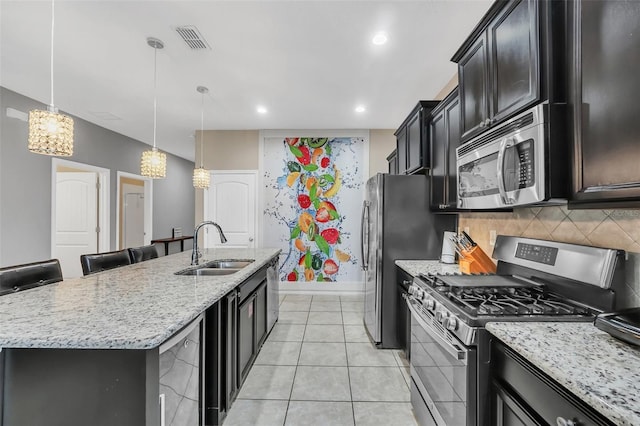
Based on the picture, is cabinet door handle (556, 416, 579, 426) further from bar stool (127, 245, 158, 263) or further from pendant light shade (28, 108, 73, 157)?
bar stool (127, 245, 158, 263)

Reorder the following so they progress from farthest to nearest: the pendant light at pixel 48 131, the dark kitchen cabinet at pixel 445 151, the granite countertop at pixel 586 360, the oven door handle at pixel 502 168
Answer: the dark kitchen cabinet at pixel 445 151 < the pendant light at pixel 48 131 < the oven door handle at pixel 502 168 < the granite countertop at pixel 586 360

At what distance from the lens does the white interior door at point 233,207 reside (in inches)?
198

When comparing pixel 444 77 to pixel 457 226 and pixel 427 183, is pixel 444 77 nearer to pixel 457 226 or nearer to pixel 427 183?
pixel 427 183

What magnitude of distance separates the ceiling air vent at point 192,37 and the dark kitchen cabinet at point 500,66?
6.73 feet

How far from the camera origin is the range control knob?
4.15ft

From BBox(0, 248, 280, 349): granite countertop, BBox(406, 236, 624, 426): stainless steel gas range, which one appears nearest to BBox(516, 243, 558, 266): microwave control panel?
BBox(406, 236, 624, 426): stainless steel gas range

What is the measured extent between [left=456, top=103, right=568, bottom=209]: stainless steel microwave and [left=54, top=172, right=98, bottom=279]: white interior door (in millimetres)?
5802

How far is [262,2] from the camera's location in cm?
203

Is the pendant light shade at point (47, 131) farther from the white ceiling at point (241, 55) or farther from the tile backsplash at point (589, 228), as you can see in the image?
the tile backsplash at point (589, 228)

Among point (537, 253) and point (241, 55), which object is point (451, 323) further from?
point (241, 55)

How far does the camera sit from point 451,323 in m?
1.28

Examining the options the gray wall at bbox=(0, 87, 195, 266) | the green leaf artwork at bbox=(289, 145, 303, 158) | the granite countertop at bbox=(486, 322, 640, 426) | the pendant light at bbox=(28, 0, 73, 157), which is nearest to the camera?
the granite countertop at bbox=(486, 322, 640, 426)

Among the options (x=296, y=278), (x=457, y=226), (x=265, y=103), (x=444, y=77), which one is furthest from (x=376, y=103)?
(x=296, y=278)

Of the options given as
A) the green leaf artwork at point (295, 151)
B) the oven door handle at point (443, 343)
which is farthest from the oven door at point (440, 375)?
the green leaf artwork at point (295, 151)
